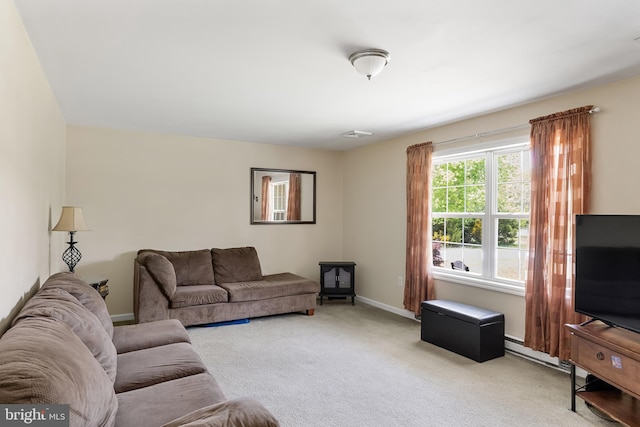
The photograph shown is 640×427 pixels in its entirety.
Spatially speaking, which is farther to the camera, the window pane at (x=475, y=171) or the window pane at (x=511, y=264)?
the window pane at (x=475, y=171)

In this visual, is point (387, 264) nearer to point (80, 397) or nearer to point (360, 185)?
point (360, 185)

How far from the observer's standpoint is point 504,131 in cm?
375

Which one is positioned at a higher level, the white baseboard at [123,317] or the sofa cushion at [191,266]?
the sofa cushion at [191,266]

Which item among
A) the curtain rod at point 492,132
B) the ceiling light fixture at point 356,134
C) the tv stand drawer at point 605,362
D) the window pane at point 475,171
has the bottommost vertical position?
the tv stand drawer at point 605,362

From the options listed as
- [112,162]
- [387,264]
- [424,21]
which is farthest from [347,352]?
[112,162]

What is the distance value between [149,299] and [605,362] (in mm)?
4134

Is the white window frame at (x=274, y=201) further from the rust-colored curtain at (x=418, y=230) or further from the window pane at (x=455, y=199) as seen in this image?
the window pane at (x=455, y=199)

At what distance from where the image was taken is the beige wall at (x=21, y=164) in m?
1.77

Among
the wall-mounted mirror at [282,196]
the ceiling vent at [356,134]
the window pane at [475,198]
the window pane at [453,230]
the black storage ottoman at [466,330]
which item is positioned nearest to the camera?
the black storage ottoman at [466,330]

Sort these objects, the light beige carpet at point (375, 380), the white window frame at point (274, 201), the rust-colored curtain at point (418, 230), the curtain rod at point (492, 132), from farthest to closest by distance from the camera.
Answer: the white window frame at point (274, 201)
the rust-colored curtain at point (418, 230)
the curtain rod at point (492, 132)
the light beige carpet at point (375, 380)

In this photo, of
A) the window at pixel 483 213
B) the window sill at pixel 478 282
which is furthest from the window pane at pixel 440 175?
the window sill at pixel 478 282

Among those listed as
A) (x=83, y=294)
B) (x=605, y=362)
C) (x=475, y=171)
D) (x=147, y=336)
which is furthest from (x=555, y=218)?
(x=83, y=294)

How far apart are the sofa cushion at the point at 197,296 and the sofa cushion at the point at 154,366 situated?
185 centimetres

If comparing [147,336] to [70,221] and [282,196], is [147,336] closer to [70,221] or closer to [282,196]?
[70,221]
